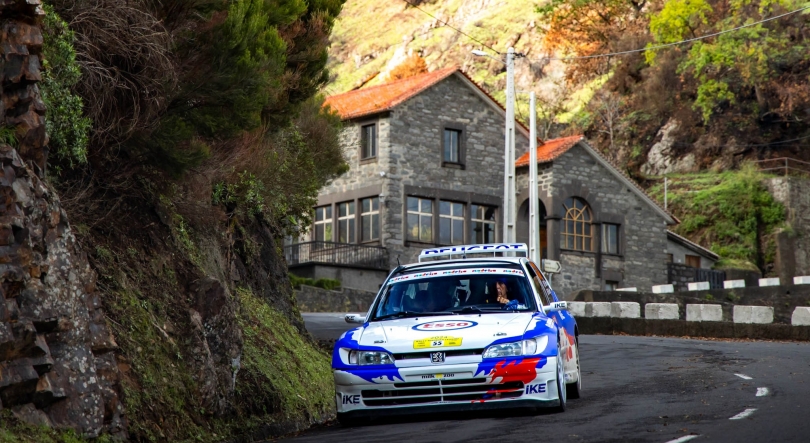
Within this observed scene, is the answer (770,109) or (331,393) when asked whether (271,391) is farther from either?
(770,109)

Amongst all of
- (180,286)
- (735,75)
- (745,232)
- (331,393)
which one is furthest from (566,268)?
(180,286)

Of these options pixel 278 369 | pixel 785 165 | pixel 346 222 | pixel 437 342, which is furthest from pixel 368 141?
pixel 437 342

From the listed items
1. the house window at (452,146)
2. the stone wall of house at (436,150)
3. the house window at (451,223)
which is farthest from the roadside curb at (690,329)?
the house window at (452,146)

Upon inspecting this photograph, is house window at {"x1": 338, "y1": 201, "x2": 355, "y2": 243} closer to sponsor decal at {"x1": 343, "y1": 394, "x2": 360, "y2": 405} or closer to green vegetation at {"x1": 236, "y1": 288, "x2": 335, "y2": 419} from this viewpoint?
green vegetation at {"x1": 236, "y1": 288, "x2": 335, "y2": 419}

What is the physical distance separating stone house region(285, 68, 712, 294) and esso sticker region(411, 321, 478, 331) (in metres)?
36.3

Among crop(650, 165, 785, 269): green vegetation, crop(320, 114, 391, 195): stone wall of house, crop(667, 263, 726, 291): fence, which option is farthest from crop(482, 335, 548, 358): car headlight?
crop(650, 165, 785, 269): green vegetation

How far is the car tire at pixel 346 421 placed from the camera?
11986 mm

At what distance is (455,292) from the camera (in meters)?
13.2

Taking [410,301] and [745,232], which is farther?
[745,232]

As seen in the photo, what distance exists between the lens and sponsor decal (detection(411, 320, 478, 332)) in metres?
11.9

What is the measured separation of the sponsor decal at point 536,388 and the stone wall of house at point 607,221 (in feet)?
138

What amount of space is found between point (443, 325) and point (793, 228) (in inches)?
2075

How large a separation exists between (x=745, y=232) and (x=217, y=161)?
168 ft

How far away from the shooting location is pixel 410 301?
517 inches
